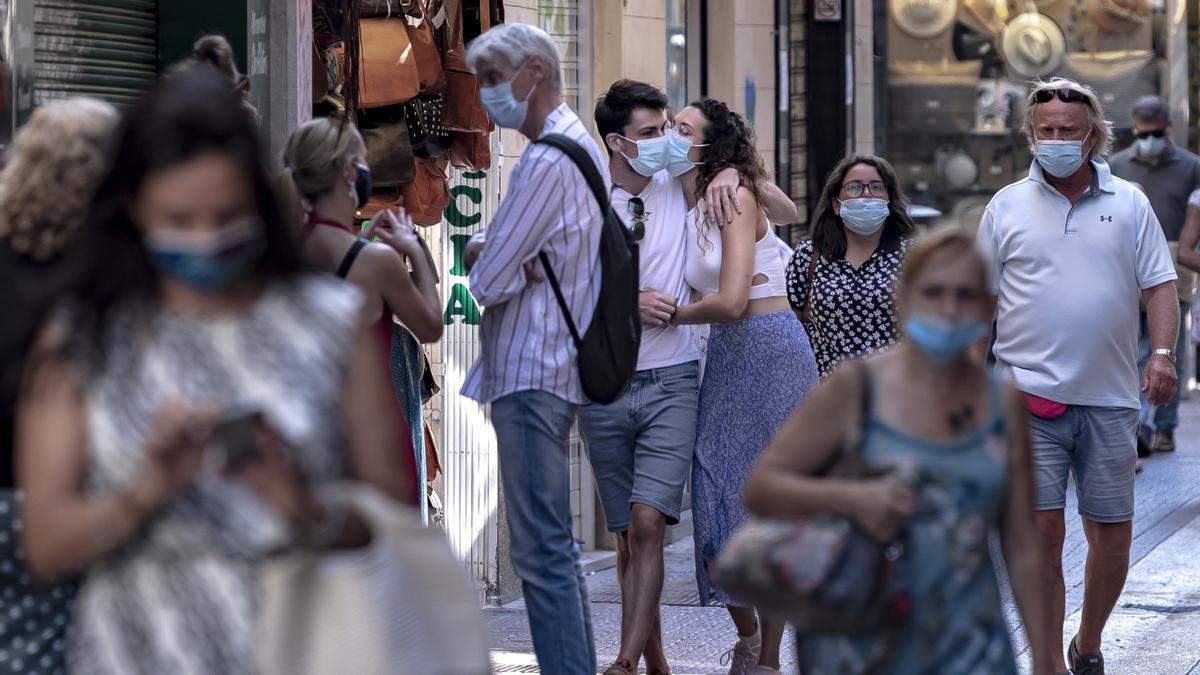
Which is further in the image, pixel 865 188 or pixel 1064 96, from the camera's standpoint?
pixel 865 188

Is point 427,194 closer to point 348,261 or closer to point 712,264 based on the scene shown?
point 712,264

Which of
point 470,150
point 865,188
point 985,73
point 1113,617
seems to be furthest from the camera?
point 985,73

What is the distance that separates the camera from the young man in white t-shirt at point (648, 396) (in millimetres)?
6484

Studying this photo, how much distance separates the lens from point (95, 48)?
6441 millimetres

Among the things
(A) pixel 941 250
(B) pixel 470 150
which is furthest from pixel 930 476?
(B) pixel 470 150

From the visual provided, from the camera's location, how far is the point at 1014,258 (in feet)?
21.4

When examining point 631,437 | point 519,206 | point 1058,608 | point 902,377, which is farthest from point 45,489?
point 1058,608

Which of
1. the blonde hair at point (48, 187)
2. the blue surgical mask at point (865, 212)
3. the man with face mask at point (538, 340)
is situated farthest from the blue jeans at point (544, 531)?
the blonde hair at point (48, 187)

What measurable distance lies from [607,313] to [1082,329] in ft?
5.93

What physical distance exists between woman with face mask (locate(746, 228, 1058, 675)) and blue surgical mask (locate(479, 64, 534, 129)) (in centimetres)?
207

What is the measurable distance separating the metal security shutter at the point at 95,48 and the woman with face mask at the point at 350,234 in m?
1.21

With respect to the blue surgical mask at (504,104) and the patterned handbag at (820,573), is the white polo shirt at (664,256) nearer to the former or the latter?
the blue surgical mask at (504,104)

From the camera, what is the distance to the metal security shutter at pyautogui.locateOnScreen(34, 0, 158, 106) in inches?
242

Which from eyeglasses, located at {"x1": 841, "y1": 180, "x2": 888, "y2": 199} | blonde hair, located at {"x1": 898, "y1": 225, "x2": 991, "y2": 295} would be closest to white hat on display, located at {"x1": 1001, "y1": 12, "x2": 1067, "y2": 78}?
eyeglasses, located at {"x1": 841, "y1": 180, "x2": 888, "y2": 199}
